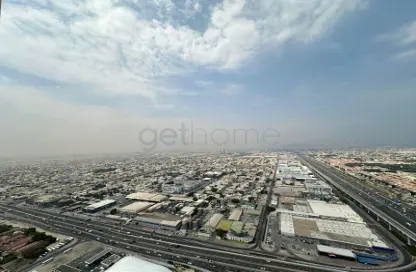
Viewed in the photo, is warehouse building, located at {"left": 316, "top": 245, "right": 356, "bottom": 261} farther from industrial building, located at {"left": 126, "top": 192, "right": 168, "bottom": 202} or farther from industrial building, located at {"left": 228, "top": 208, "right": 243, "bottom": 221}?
industrial building, located at {"left": 126, "top": 192, "right": 168, "bottom": 202}

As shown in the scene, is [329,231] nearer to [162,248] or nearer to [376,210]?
[376,210]

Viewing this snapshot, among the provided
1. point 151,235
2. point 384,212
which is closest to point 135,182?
point 151,235

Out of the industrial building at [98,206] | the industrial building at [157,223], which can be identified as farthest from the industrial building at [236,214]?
the industrial building at [98,206]

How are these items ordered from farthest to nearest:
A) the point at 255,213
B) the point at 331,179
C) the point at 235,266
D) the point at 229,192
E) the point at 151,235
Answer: the point at 331,179
the point at 229,192
the point at 255,213
the point at 151,235
the point at 235,266

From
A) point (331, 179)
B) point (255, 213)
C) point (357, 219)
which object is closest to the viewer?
point (357, 219)

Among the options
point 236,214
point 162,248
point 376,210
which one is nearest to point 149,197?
point 236,214

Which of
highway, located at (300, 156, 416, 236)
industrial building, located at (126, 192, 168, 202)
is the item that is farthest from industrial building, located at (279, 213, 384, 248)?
industrial building, located at (126, 192, 168, 202)

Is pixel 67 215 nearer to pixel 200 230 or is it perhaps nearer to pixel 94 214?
pixel 94 214

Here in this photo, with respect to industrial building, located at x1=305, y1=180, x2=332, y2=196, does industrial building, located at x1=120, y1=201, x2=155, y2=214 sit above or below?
below
